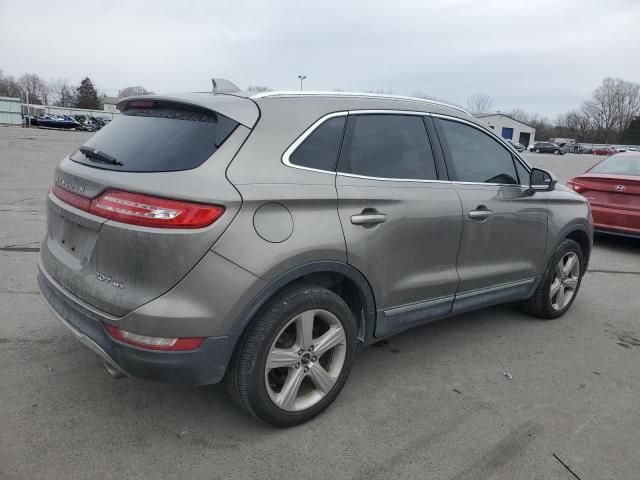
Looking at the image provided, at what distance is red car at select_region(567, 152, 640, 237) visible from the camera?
24.4 ft

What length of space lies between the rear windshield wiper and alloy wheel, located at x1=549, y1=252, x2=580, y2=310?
3749 millimetres

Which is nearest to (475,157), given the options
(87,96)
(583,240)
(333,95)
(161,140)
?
(333,95)

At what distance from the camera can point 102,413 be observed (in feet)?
9.33

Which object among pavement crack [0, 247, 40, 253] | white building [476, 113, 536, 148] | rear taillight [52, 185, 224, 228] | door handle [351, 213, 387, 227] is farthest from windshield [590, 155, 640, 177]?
white building [476, 113, 536, 148]

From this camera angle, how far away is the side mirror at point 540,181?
416 centimetres

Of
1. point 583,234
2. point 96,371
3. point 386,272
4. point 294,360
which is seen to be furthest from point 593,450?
point 96,371

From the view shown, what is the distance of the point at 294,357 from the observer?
2.72 meters

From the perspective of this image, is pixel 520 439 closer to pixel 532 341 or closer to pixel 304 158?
pixel 532 341

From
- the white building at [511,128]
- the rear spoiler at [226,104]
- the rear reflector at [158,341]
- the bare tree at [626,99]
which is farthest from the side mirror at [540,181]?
the bare tree at [626,99]

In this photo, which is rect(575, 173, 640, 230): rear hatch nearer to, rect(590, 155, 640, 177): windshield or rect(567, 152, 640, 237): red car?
rect(567, 152, 640, 237): red car

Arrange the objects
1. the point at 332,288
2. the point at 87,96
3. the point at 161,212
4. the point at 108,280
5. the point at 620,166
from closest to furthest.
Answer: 1. the point at 161,212
2. the point at 108,280
3. the point at 332,288
4. the point at 620,166
5. the point at 87,96

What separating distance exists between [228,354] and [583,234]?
382cm

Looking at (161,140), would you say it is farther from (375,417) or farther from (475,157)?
(475,157)

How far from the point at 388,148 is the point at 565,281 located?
255 centimetres
